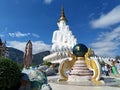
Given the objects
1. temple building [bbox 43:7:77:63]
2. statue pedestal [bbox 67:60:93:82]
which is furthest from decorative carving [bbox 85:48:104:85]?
temple building [bbox 43:7:77:63]

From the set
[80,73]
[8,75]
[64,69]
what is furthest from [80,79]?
[8,75]

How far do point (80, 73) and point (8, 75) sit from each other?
1104 centimetres

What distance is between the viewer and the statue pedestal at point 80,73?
17812 mm

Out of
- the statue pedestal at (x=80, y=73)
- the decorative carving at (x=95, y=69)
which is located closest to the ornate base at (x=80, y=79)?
the statue pedestal at (x=80, y=73)

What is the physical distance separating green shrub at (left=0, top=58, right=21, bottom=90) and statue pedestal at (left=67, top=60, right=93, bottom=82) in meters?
10.3

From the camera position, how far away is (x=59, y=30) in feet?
282

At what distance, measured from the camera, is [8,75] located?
782 centimetres

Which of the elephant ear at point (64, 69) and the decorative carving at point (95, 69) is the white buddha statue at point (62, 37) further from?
the decorative carving at point (95, 69)

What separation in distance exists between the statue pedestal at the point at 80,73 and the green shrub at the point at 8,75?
10337 millimetres

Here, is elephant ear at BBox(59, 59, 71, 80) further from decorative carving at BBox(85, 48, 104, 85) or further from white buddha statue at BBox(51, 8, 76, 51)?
white buddha statue at BBox(51, 8, 76, 51)

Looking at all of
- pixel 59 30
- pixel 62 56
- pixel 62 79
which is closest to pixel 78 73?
pixel 62 79

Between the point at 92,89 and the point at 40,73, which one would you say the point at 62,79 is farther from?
the point at 40,73

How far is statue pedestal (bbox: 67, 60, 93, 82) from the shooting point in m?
17.8

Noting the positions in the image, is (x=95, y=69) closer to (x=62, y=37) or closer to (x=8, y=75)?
(x=8, y=75)
